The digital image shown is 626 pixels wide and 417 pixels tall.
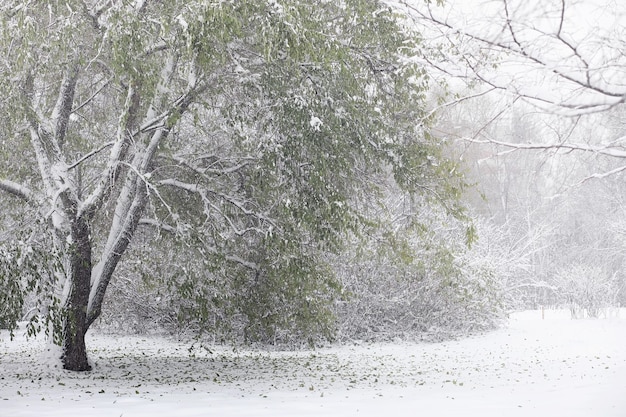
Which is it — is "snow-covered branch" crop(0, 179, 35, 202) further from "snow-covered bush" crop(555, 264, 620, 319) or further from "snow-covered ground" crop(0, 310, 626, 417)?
"snow-covered bush" crop(555, 264, 620, 319)

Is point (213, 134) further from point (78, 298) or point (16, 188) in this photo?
point (78, 298)

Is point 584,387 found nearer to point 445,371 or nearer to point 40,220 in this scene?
point 445,371

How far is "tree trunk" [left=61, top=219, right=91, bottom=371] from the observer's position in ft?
31.4

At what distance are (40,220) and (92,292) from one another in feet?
6.41

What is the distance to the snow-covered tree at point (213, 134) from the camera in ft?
25.7

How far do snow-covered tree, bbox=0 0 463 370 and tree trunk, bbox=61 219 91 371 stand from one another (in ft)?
0.08

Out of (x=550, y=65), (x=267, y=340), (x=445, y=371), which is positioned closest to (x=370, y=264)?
(x=267, y=340)

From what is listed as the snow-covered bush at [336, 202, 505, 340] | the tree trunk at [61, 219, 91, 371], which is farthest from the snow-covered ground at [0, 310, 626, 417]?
the snow-covered bush at [336, 202, 505, 340]

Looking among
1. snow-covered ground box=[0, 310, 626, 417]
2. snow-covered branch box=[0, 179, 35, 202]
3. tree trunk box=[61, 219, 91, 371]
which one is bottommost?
snow-covered ground box=[0, 310, 626, 417]

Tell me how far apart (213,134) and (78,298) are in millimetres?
3326

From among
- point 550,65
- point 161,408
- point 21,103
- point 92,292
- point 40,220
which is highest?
point 21,103

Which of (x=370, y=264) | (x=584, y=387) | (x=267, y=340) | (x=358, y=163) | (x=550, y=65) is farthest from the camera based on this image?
(x=370, y=264)

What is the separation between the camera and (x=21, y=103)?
846 centimetres

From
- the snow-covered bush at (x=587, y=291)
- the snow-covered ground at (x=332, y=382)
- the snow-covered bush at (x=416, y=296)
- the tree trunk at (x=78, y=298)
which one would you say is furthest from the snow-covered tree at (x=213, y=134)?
the snow-covered bush at (x=587, y=291)
